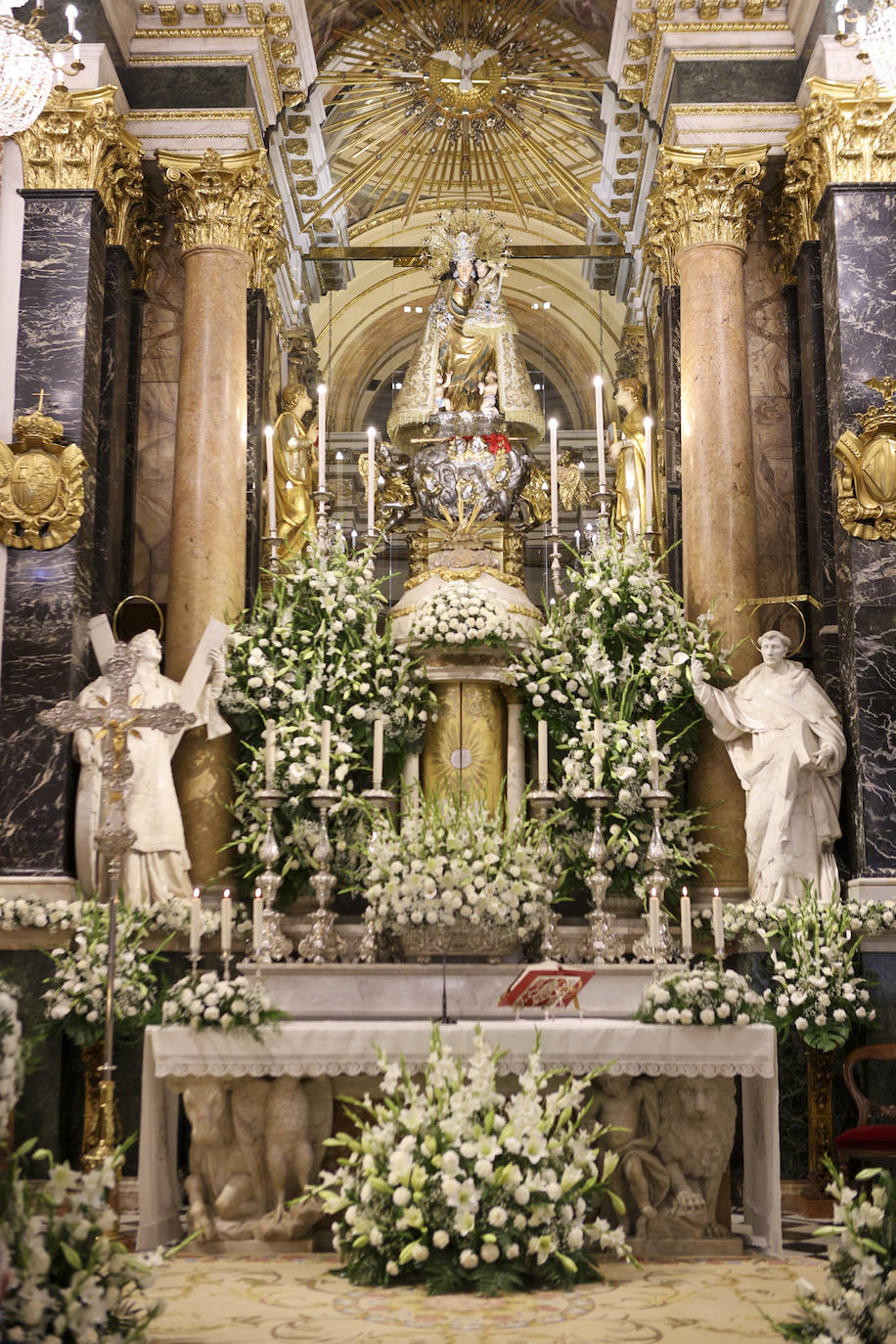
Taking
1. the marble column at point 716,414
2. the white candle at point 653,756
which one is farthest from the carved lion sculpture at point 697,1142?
the marble column at point 716,414

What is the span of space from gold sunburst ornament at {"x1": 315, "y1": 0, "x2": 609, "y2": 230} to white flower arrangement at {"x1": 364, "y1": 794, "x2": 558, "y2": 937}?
29.2ft

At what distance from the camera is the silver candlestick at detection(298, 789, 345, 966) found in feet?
30.3

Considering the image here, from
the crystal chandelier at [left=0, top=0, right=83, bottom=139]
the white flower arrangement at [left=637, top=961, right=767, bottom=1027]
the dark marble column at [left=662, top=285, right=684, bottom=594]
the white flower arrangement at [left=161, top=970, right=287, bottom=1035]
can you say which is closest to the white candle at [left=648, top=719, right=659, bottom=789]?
the white flower arrangement at [left=637, top=961, right=767, bottom=1027]

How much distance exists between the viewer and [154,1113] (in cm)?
755

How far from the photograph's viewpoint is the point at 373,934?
9.34m

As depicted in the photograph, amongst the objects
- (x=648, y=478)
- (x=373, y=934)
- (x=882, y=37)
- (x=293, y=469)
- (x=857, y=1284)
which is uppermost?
(x=882, y=37)

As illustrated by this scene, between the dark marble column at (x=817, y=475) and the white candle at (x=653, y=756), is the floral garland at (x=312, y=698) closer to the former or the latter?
the white candle at (x=653, y=756)

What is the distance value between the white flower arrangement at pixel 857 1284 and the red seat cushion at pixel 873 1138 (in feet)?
10.2

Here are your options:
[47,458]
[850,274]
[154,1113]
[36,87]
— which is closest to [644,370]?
[850,274]

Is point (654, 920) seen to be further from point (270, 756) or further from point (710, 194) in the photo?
point (710, 194)

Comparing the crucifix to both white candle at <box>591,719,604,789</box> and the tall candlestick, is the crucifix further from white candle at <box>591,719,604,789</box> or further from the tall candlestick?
the tall candlestick

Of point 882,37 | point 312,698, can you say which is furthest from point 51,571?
point 882,37

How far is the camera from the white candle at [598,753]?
9867 millimetres

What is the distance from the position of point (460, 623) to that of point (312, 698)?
113 cm
